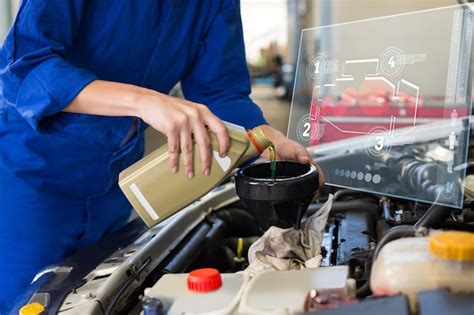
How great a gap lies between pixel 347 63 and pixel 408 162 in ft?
0.67

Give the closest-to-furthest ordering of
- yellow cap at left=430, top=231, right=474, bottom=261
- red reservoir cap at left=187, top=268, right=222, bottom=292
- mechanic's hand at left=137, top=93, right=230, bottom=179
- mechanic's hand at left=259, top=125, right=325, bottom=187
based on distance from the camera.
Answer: yellow cap at left=430, top=231, right=474, bottom=261, red reservoir cap at left=187, top=268, right=222, bottom=292, mechanic's hand at left=137, top=93, right=230, bottom=179, mechanic's hand at left=259, top=125, right=325, bottom=187

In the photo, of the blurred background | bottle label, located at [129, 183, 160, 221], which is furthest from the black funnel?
the blurred background

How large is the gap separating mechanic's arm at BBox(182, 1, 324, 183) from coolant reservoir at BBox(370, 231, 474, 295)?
1.92ft

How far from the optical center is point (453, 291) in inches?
22.4

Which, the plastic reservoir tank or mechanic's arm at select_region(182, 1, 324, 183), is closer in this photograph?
the plastic reservoir tank

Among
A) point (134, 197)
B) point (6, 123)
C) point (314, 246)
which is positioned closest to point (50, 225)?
point (6, 123)

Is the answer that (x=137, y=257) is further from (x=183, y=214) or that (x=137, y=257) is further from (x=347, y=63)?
(x=347, y=63)

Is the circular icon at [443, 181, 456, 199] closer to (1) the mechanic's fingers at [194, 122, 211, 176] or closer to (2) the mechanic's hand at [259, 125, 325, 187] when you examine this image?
(2) the mechanic's hand at [259, 125, 325, 187]

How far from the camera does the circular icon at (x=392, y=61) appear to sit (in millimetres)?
980

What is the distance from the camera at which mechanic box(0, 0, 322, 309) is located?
91cm

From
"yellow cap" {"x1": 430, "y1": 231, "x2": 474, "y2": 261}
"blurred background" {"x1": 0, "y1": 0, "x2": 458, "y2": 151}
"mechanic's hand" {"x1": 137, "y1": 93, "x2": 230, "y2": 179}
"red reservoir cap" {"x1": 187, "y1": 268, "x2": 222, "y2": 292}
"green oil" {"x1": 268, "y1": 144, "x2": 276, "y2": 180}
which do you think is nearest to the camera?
"yellow cap" {"x1": 430, "y1": 231, "x2": 474, "y2": 261}

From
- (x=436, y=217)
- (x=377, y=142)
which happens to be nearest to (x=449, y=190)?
(x=436, y=217)

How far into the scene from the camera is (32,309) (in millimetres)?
745

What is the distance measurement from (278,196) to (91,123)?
1.31 feet
